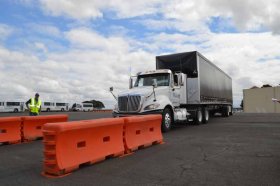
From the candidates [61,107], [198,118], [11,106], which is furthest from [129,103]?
[61,107]

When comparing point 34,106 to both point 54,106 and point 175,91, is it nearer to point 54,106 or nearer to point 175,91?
point 175,91

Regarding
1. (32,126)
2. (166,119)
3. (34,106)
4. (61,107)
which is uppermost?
(61,107)

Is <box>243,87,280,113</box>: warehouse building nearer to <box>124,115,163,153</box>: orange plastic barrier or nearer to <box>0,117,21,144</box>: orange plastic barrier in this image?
<box>124,115,163,153</box>: orange plastic barrier

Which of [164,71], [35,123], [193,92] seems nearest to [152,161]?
[35,123]

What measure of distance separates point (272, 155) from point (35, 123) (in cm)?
850

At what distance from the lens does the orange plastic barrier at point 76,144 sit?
6.64 m

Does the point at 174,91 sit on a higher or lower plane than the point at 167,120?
higher

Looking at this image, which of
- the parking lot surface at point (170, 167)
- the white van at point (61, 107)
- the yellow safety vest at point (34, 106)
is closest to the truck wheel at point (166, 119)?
the parking lot surface at point (170, 167)

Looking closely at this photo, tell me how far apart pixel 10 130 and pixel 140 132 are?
4956 millimetres

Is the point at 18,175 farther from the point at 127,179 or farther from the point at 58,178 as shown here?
the point at 127,179

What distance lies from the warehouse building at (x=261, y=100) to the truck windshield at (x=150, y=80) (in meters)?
65.7

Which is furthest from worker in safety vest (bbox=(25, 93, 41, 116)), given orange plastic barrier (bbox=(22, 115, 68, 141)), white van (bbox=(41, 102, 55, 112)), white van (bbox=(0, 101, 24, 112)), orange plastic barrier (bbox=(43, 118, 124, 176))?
white van (bbox=(41, 102, 55, 112))

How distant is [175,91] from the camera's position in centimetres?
1662

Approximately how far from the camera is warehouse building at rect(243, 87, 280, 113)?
255 feet
